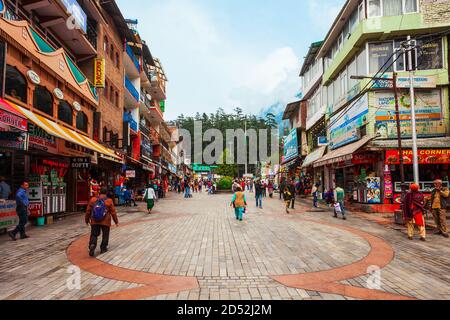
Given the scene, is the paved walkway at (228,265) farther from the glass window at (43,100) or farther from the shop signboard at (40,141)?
the glass window at (43,100)

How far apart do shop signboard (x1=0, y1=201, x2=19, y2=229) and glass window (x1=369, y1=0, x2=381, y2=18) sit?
20.5 m

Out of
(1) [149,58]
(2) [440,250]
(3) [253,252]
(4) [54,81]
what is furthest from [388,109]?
(1) [149,58]

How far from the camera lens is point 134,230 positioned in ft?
33.7

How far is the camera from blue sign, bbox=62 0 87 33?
44.3 feet

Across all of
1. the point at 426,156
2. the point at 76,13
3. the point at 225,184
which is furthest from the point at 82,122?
the point at 225,184

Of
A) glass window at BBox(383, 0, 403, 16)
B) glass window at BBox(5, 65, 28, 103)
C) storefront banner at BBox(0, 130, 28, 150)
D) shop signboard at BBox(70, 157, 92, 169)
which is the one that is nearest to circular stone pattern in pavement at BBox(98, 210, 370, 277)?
storefront banner at BBox(0, 130, 28, 150)

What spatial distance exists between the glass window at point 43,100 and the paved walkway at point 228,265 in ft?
18.4

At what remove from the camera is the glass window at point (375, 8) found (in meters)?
17.4

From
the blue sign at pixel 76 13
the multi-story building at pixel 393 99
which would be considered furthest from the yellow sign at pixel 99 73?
the multi-story building at pixel 393 99

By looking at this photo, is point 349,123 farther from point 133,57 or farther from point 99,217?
→ point 133,57

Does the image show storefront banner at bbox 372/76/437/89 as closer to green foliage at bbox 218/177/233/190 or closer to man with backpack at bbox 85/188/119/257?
man with backpack at bbox 85/188/119/257

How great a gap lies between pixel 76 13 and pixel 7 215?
34.8 feet

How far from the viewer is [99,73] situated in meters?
18.1
